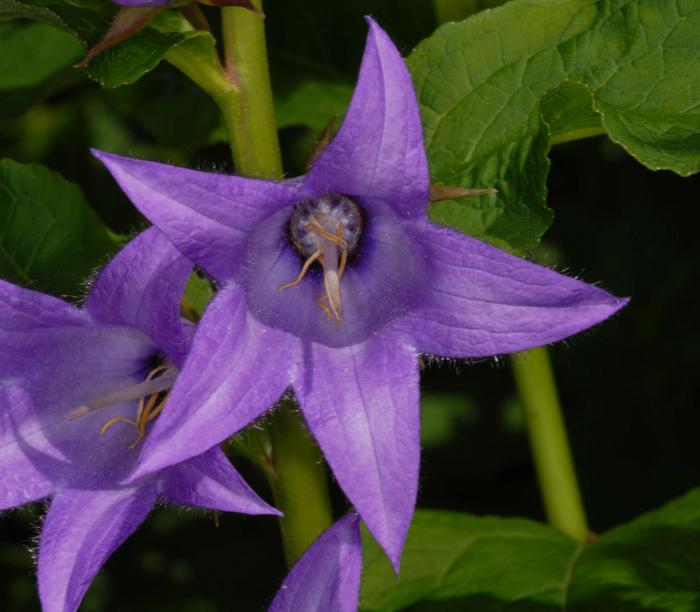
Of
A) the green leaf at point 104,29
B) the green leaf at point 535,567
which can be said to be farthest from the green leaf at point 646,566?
the green leaf at point 104,29

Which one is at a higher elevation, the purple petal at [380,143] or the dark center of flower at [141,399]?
the purple petal at [380,143]

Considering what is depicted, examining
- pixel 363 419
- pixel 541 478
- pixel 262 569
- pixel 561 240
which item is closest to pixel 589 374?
pixel 561 240

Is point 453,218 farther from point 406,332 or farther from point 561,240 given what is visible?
point 561,240

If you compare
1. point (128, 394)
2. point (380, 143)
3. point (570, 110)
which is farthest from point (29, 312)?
point (570, 110)

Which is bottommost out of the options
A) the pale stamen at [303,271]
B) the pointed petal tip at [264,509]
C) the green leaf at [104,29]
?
the pointed petal tip at [264,509]

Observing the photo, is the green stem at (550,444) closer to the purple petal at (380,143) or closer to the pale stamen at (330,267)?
the pale stamen at (330,267)

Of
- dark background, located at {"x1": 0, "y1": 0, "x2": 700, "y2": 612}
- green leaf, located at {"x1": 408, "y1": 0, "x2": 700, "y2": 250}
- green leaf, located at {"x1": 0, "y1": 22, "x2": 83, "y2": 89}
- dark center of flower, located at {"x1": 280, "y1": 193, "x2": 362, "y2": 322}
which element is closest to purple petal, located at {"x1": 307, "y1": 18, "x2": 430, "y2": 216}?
dark center of flower, located at {"x1": 280, "y1": 193, "x2": 362, "y2": 322}
